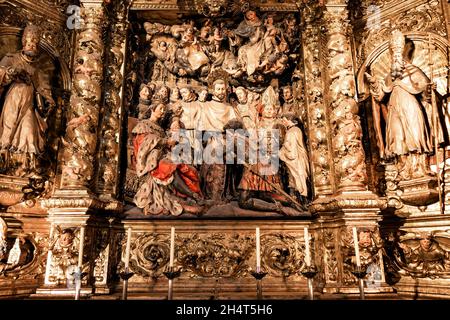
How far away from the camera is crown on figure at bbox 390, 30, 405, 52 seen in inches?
205

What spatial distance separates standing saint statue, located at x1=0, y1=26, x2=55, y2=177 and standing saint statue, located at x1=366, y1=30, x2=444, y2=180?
486cm

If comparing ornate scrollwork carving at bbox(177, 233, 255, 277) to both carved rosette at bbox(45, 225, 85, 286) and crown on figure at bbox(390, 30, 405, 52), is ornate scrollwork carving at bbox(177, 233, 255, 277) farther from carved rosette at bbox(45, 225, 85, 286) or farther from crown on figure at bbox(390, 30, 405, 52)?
crown on figure at bbox(390, 30, 405, 52)

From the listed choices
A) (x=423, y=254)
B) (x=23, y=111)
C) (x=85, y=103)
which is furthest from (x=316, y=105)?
(x=23, y=111)

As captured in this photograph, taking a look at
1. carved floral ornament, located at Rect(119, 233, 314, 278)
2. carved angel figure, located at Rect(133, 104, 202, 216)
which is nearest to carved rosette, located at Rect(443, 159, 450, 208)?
carved floral ornament, located at Rect(119, 233, 314, 278)

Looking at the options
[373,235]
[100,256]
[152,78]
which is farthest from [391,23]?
[100,256]

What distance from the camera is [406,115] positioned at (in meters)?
4.93

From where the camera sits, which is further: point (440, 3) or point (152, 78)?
point (152, 78)

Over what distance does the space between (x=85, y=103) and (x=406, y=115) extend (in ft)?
14.6

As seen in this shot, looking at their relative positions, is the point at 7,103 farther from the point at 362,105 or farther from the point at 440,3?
the point at 440,3

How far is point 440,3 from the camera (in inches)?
209

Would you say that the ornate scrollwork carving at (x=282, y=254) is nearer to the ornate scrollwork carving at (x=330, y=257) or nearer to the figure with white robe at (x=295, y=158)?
the ornate scrollwork carving at (x=330, y=257)

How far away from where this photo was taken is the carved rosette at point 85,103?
4784mm

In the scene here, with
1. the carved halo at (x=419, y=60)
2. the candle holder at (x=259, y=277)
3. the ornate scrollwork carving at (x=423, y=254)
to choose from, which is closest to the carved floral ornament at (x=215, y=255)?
the ornate scrollwork carving at (x=423, y=254)

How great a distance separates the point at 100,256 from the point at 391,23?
555 cm
